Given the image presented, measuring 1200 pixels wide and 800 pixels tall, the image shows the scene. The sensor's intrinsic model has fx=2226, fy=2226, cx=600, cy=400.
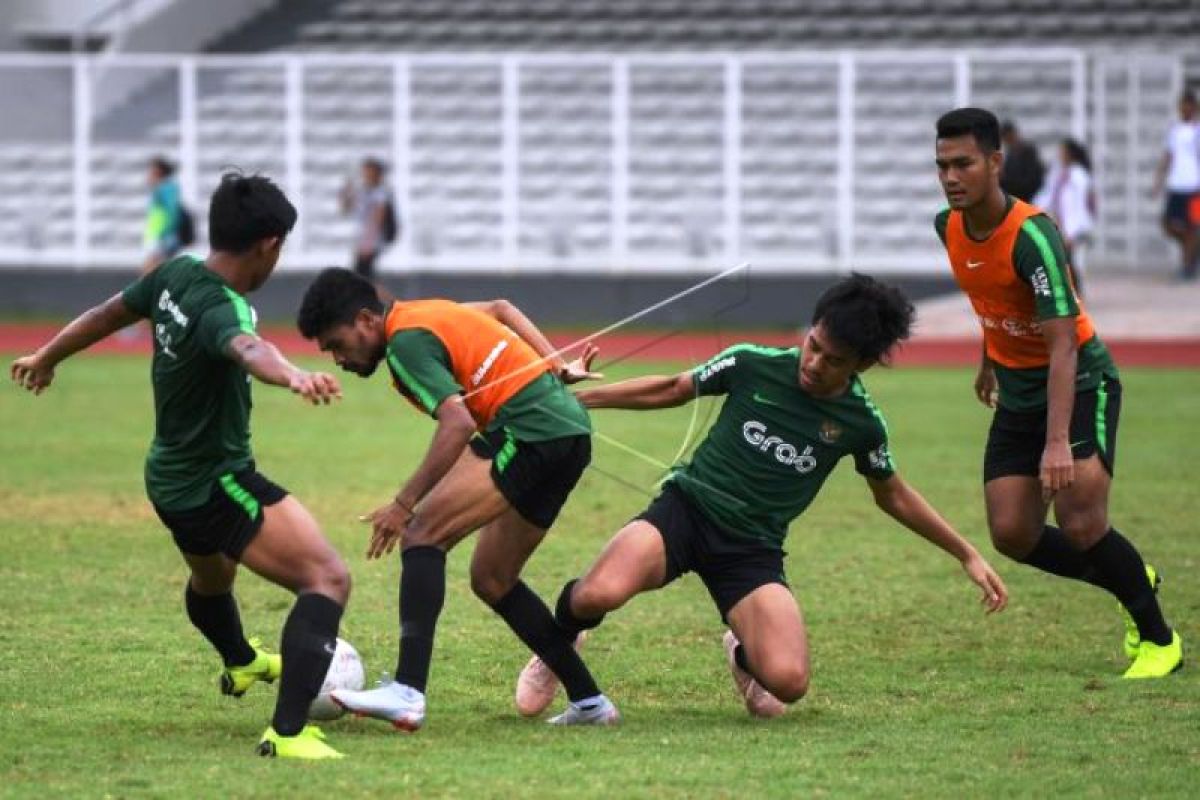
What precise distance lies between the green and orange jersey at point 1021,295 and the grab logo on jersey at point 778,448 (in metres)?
1.17

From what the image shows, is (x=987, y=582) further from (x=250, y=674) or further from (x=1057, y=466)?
(x=250, y=674)

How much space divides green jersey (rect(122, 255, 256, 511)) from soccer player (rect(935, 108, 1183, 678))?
115 inches

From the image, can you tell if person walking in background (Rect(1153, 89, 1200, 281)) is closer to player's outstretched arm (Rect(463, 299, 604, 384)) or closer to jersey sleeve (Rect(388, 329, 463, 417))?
player's outstretched arm (Rect(463, 299, 604, 384))

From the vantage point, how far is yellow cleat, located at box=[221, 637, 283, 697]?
8125mm

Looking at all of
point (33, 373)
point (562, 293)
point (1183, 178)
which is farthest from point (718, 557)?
point (562, 293)

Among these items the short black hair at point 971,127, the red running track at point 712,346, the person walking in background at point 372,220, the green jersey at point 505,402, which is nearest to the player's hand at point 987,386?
the short black hair at point 971,127

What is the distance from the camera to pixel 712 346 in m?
24.8

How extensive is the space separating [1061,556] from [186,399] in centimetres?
377

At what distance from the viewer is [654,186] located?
3048 cm

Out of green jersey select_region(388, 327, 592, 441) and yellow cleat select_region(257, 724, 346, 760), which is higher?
green jersey select_region(388, 327, 592, 441)

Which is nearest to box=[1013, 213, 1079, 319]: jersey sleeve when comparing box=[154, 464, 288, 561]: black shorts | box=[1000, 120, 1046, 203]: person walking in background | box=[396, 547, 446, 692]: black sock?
box=[396, 547, 446, 692]: black sock

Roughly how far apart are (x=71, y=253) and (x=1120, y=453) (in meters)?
18.8

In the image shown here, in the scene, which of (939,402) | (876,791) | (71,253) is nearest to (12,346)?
(71,253)

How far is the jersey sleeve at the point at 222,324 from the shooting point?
22.8 feet
